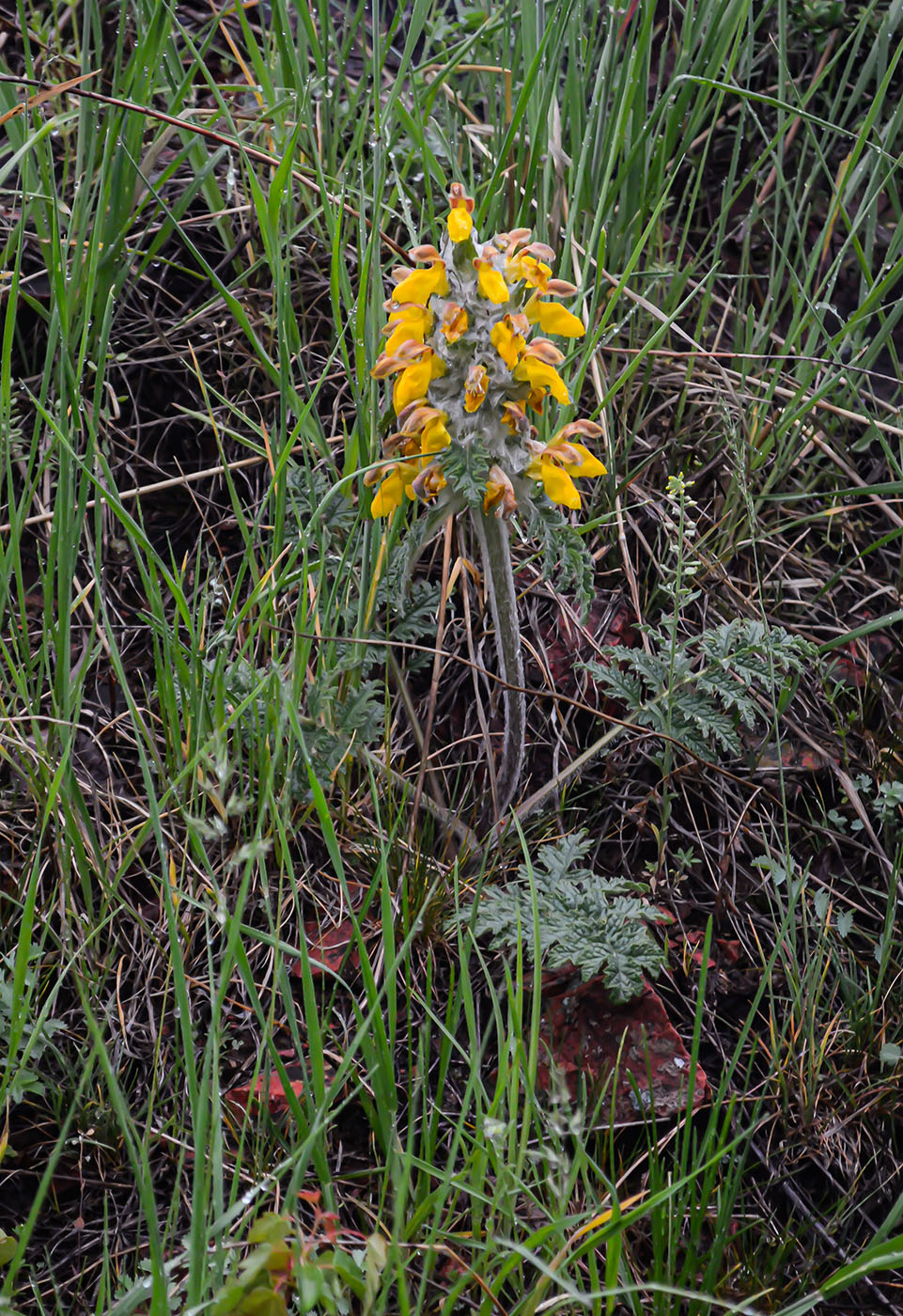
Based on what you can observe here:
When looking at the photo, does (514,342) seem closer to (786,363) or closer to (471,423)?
(471,423)

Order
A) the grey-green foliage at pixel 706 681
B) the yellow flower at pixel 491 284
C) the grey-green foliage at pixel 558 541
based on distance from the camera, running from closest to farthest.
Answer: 1. the yellow flower at pixel 491 284
2. the grey-green foliage at pixel 558 541
3. the grey-green foliage at pixel 706 681

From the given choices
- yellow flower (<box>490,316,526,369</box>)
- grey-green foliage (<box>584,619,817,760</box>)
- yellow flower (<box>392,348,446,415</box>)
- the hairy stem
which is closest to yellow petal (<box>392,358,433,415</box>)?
yellow flower (<box>392,348,446,415</box>)

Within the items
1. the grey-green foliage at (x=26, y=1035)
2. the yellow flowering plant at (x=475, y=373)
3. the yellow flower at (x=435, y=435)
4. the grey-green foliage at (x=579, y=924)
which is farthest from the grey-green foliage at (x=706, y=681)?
the grey-green foliage at (x=26, y=1035)

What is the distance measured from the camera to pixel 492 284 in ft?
4.68

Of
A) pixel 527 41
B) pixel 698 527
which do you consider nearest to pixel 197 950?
pixel 698 527

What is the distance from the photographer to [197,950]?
1.69m

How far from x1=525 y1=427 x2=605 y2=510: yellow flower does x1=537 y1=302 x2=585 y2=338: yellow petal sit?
0.17 m

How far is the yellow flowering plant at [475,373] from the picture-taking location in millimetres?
1463

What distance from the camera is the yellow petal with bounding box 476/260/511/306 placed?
142 cm

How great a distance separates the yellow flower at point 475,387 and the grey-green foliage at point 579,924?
0.71 metres

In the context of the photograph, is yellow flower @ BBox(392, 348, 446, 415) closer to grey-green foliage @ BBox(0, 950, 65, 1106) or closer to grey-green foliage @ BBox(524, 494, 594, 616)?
grey-green foliage @ BBox(524, 494, 594, 616)

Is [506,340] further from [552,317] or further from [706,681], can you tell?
[706,681]

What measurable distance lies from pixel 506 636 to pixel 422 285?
0.61 m

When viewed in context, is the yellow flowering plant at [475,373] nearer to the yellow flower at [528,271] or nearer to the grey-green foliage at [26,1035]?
the yellow flower at [528,271]
